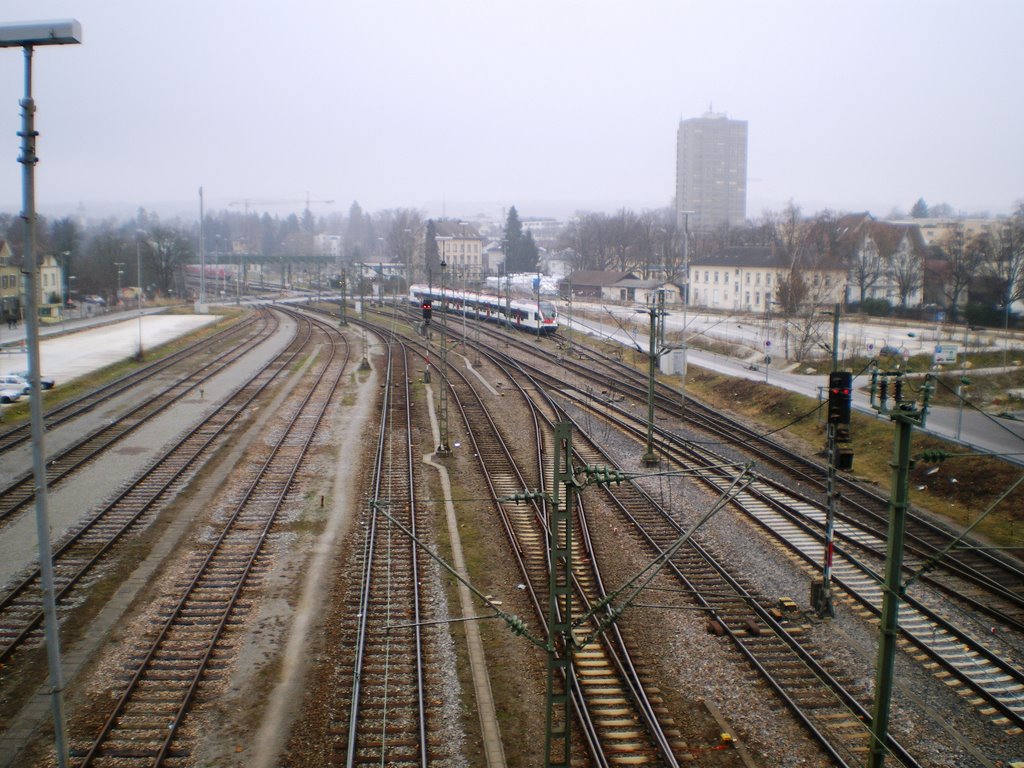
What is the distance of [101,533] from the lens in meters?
15.9

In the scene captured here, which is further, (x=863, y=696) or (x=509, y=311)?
(x=509, y=311)

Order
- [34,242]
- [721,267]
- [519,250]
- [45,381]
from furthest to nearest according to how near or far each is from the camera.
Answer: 1. [519,250]
2. [721,267]
3. [45,381]
4. [34,242]

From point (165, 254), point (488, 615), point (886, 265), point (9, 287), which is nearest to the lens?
point (488, 615)

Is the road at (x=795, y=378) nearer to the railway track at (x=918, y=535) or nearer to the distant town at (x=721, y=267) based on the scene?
the railway track at (x=918, y=535)

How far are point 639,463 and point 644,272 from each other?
200 ft

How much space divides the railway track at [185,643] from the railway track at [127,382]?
19.5 ft

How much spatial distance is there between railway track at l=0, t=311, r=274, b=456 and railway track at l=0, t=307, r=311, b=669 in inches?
121

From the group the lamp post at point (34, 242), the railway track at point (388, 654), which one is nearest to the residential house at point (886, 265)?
the railway track at point (388, 654)

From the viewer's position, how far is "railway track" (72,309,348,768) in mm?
9320

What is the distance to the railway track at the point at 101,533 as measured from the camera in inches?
479

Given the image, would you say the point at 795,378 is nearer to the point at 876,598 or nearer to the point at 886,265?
the point at 876,598

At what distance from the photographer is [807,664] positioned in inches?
431

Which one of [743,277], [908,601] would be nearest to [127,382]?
[908,601]

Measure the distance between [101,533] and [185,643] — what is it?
5.26 meters
